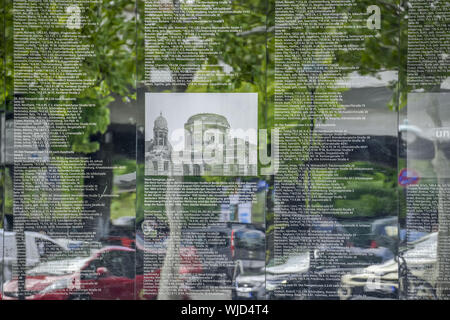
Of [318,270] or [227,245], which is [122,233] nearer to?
[227,245]

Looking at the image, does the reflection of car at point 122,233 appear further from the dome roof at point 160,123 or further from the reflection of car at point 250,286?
the reflection of car at point 250,286

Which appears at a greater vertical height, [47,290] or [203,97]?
[203,97]

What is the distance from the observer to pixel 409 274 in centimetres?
498

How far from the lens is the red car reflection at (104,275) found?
5078 millimetres

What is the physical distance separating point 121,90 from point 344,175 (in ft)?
9.58

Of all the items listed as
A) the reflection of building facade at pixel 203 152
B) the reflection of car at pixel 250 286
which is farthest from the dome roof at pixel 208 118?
the reflection of car at pixel 250 286

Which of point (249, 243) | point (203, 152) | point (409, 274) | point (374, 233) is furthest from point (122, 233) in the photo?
point (409, 274)

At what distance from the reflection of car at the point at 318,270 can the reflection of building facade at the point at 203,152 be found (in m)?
1.23

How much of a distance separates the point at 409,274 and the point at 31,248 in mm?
4630

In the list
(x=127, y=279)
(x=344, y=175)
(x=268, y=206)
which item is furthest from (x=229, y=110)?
(x=127, y=279)

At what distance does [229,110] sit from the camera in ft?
16.5

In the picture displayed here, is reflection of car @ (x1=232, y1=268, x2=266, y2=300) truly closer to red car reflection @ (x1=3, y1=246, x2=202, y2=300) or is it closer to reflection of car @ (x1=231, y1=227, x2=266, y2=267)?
reflection of car @ (x1=231, y1=227, x2=266, y2=267)

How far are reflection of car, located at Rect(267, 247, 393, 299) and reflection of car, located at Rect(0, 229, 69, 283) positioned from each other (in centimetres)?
270
